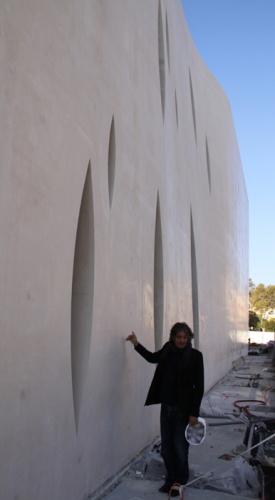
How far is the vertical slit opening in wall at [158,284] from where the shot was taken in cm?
631

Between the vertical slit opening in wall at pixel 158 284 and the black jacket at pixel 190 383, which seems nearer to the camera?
the black jacket at pixel 190 383

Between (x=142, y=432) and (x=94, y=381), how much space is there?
5.87 ft

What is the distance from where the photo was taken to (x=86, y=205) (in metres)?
3.85

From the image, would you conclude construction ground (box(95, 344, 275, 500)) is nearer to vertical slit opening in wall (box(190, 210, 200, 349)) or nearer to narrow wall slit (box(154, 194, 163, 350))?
narrow wall slit (box(154, 194, 163, 350))

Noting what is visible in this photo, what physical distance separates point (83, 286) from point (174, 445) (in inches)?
65.3

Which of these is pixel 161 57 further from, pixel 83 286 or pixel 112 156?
pixel 83 286

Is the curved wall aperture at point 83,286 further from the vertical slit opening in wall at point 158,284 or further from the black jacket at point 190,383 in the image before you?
the vertical slit opening in wall at point 158,284

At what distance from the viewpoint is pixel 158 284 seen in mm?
6477

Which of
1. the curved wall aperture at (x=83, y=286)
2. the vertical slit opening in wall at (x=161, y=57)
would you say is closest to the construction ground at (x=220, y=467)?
the curved wall aperture at (x=83, y=286)

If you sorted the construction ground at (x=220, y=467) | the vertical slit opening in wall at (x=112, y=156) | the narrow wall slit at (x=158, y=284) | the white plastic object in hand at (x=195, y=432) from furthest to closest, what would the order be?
the narrow wall slit at (x=158, y=284) → the vertical slit opening in wall at (x=112, y=156) → the white plastic object in hand at (x=195, y=432) → the construction ground at (x=220, y=467)

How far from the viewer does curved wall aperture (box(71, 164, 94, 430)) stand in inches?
147

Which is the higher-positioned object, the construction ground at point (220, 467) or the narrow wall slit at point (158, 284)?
the narrow wall slit at point (158, 284)

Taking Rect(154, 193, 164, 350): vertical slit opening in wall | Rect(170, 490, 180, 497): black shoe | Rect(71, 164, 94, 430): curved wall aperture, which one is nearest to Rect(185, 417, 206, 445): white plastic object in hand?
Rect(170, 490, 180, 497): black shoe

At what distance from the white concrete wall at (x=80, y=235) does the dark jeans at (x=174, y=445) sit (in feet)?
1.59
